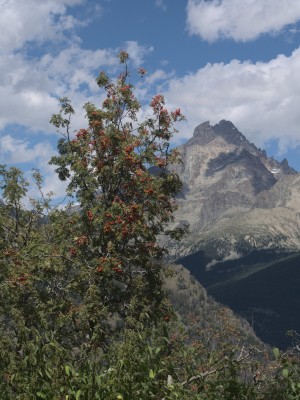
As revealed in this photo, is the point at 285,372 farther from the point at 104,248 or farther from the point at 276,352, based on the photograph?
the point at 104,248

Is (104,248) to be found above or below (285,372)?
above

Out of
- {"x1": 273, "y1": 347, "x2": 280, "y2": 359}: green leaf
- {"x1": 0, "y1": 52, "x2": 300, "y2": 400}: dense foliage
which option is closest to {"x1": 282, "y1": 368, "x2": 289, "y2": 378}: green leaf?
{"x1": 273, "y1": 347, "x2": 280, "y2": 359}: green leaf

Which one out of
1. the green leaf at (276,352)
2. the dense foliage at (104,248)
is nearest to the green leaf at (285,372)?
the green leaf at (276,352)

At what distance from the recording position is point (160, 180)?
23.6 metres

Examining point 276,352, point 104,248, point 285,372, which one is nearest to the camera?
point 285,372

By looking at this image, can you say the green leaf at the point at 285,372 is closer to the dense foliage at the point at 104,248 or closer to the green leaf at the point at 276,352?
the green leaf at the point at 276,352

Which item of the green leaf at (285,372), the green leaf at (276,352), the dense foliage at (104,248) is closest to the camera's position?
the green leaf at (285,372)

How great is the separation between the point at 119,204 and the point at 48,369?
14184 millimetres

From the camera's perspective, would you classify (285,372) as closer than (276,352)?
Yes

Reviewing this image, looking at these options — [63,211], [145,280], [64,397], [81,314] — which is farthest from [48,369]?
[63,211]

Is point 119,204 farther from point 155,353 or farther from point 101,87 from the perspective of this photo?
point 155,353

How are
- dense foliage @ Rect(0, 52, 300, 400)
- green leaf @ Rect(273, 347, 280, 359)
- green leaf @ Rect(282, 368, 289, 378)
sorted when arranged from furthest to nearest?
dense foliage @ Rect(0, 52, 300, 400) < green leaf @ Rect(273, 347, 280, 359) < green leaf @ Rect(282, 368, 289, 378)

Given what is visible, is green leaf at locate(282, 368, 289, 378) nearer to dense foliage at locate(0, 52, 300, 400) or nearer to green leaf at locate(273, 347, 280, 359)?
green leaf at locate(273, 347, 280, 359)

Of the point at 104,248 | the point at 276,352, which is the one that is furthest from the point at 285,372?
the point at 104,248
